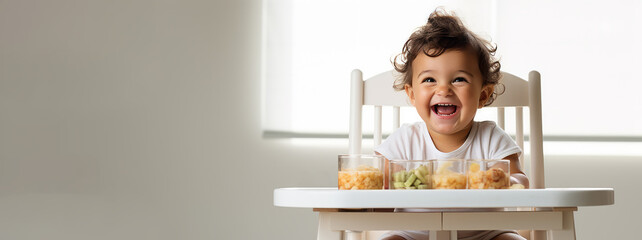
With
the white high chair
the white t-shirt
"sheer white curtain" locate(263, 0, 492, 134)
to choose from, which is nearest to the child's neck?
the white t-shirt

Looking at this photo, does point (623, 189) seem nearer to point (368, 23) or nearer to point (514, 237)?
point (368, 23)

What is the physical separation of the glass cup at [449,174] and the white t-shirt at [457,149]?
307 millimetres

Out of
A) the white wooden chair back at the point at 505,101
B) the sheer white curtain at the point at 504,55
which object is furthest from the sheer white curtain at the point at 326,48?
the white wooden chair back at the point at 505,101

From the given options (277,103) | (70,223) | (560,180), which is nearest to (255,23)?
(277,103)

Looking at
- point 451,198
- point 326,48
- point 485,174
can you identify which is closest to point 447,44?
point 485,174

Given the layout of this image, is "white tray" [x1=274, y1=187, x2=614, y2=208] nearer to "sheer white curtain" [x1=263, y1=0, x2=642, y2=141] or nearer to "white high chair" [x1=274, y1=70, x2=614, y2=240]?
"white high chair" [x1=274, y1=70, x2=614, y2=240]

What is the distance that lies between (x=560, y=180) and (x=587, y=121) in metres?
0.18

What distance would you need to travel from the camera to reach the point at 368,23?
6.54 feet

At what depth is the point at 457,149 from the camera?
1.20 meters

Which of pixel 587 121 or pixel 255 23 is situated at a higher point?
pixel 255 23

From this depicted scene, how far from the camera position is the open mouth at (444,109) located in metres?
1.14

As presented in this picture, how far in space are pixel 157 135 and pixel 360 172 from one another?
3.90 ft

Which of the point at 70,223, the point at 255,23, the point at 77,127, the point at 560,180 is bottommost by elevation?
the point at 70,223

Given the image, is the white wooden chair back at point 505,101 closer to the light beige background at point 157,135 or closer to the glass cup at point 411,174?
the glass cup at point 411,174
